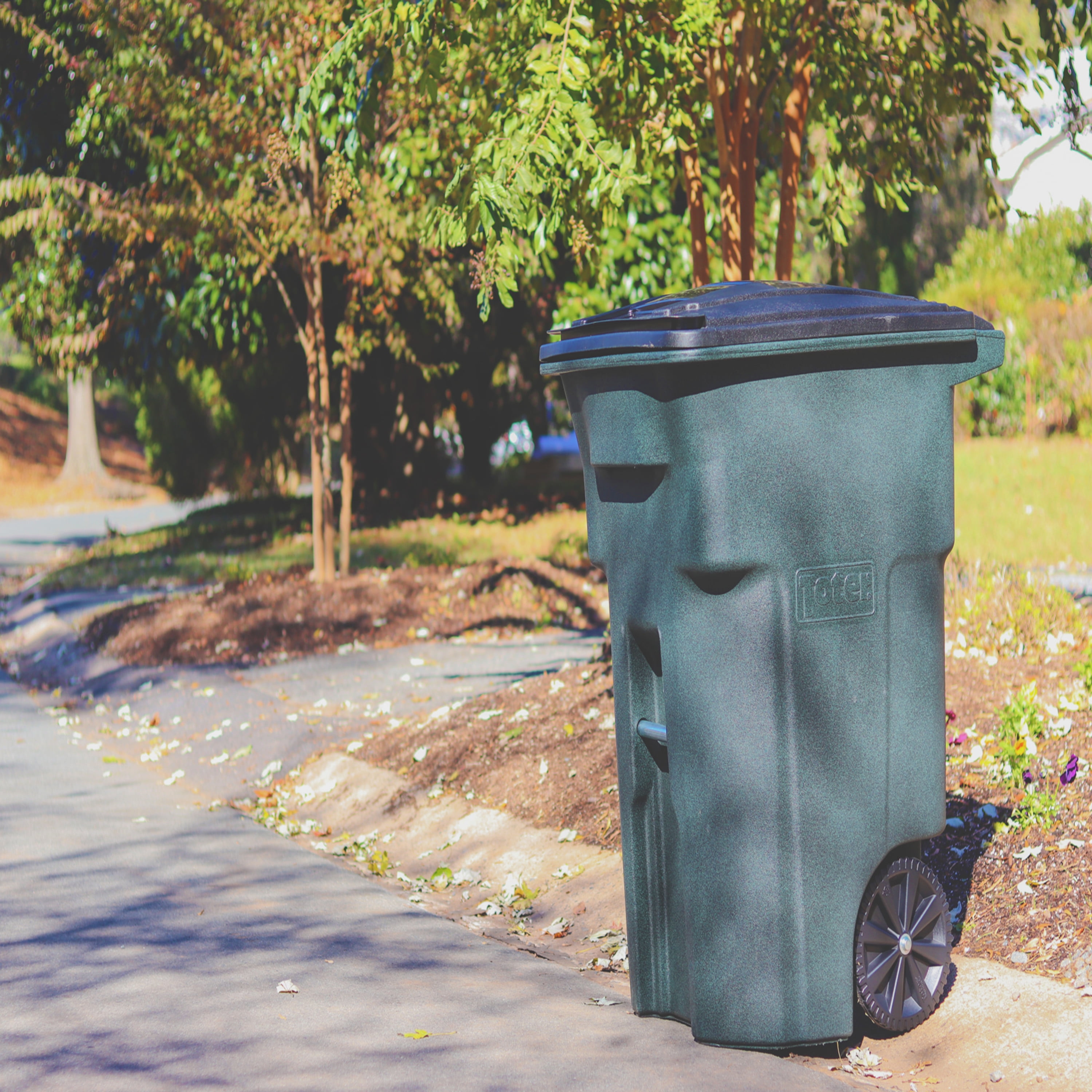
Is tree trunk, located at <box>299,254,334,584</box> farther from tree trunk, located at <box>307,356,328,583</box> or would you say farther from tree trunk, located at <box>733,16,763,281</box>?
tree trunk, located at <box>733,16,763,281</box>

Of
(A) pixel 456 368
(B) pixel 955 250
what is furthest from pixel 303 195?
(B) pixel 955 250

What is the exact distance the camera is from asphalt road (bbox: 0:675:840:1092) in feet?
11.2

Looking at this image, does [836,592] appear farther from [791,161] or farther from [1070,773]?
[791,161]

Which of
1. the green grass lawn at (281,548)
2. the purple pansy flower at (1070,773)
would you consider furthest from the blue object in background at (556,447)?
the purple pansy flower at (1070,773)

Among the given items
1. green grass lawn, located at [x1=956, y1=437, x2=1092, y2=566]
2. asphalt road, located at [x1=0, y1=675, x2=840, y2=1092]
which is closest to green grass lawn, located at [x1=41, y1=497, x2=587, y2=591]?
green grass lawn, located at [x1=956, y1=437, x2=1092, y2=566]

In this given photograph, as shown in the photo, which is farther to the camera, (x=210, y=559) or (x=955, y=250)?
(x=955, y=250)

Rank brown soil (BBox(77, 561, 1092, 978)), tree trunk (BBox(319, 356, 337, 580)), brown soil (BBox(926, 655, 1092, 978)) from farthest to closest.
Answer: tree trunk (BBox(319, 356, 337, 580)) → brown soil (BBox(77, 561, 1092, 978)) → brown soil (BBox(926, 655, 1092, 978))

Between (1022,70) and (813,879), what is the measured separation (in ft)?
17.4

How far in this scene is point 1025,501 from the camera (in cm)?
1480

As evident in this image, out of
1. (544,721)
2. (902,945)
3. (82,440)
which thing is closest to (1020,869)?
(902,945)

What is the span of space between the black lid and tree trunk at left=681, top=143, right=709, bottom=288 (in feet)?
11.1

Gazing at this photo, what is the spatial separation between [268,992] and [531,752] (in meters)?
2.17

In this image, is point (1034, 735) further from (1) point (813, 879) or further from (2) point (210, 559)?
(2) point (210, 559)

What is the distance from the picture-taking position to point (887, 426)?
3.46m
